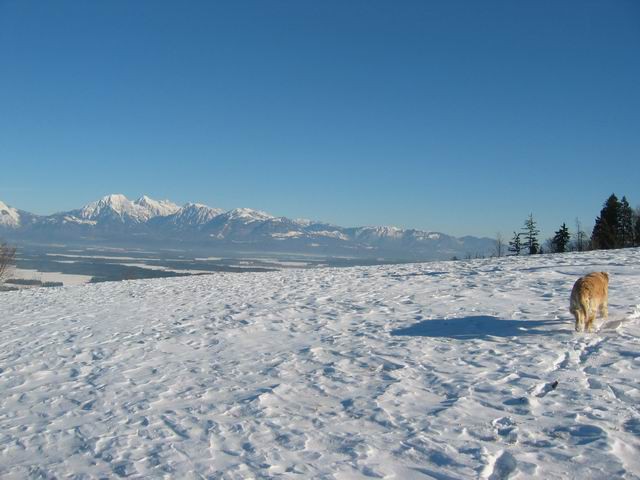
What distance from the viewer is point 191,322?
13594 mm

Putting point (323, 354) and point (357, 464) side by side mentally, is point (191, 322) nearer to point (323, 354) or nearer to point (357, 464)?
point (323, 354)

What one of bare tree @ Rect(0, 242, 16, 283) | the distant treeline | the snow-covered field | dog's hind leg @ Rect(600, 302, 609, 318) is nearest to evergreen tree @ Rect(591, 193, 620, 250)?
the distant treeline

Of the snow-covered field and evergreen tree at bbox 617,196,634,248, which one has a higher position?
evergreen tree at bbox 617,196,634,248

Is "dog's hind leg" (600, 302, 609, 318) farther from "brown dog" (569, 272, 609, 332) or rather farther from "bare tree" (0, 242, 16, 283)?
"bare tree" (0, 242, 16, 283)

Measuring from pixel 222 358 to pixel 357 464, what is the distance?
532cm

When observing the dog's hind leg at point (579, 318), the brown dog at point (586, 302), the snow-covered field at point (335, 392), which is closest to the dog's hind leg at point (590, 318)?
the brown dog at point (586, 302)

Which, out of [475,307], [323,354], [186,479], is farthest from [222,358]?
[475,307]

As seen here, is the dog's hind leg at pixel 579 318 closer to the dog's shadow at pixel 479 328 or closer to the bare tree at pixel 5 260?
the dog's shadow at pixel 479 328

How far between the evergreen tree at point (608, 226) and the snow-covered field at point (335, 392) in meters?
56.5

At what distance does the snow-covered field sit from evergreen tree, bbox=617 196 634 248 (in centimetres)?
5703

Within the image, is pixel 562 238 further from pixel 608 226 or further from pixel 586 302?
pixel 586 302

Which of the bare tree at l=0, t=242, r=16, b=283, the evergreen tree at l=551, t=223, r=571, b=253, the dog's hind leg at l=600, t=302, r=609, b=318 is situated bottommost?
the bare tree at l=0, t=242, r=16, b=283

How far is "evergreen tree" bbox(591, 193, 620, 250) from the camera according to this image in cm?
6253

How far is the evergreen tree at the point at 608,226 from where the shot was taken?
6253 cm
